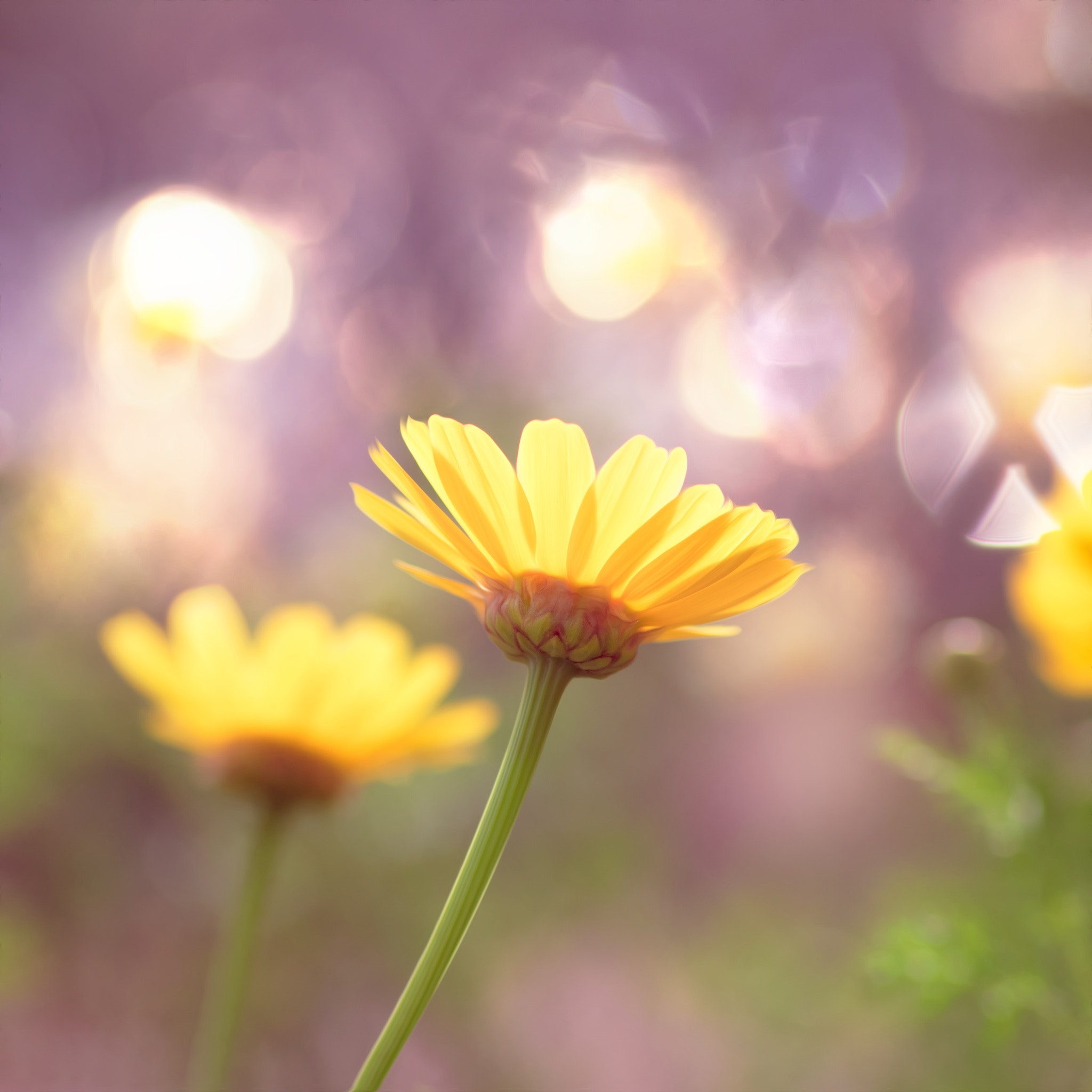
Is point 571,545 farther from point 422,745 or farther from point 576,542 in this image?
point 422,745

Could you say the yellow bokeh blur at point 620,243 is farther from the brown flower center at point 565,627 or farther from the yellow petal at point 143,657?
the brown flower center at point 565,627

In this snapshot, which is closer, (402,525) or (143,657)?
(402,525)

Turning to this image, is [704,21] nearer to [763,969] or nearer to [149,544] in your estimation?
[149,544]

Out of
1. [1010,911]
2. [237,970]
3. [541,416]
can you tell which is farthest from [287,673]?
[541,416]

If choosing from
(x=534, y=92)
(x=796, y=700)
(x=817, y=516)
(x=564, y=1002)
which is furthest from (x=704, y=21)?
(x=564, y=1002)

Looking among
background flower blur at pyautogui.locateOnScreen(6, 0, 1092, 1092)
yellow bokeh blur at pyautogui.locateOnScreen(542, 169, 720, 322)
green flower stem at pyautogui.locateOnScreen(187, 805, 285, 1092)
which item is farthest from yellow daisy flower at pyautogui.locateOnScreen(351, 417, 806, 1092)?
yellow bokeh blur at pyautogui.locateOnScreen(542, 169, 720, 322)

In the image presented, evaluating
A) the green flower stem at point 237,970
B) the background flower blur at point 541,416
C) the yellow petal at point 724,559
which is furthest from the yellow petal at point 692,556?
the background flower blur at point 541,416

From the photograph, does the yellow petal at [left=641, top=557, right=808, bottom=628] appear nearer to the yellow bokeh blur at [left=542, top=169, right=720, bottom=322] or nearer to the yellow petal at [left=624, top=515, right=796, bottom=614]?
the yellow petal at [left=624, top=515, right=796, bottom=614]
